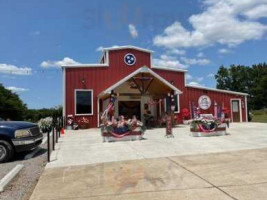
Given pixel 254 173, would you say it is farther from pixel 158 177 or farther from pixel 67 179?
pixel 67 179

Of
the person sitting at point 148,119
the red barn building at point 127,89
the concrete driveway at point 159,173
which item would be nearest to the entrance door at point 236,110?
the red barn building at point 127,89

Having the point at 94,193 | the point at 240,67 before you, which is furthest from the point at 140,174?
the point at 240,67

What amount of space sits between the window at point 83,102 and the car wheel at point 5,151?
1052 cm

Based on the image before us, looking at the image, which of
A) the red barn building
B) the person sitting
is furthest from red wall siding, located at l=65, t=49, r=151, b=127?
the person sitting

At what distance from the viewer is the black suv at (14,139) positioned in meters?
8.63

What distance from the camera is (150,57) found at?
71.0 feet

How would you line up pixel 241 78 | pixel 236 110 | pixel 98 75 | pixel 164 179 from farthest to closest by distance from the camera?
1. pixel 241 78
2. pixel 236 110
3. pixel 98 75
4. pixel 164 179

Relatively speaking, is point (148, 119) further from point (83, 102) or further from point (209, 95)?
point (209, 95)

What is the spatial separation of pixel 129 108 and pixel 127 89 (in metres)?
1.36

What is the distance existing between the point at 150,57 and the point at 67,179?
53.9 ft

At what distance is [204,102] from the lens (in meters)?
22.4

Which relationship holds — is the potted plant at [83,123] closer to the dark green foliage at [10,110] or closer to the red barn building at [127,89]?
the red barn building at [127,89]

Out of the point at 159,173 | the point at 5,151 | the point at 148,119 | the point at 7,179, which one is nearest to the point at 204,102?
the point at 148,119

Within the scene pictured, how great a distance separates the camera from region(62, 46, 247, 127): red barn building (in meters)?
18.9
